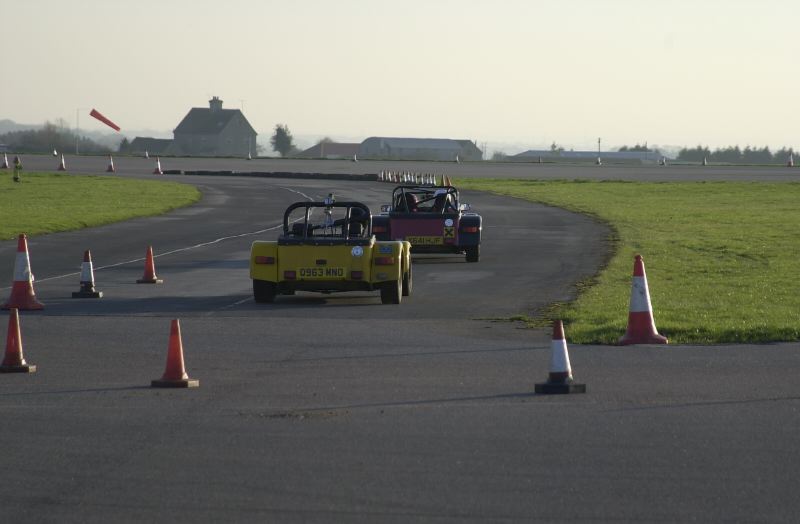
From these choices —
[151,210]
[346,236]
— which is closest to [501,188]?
[151,210]

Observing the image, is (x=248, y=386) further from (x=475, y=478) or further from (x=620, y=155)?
(x=620, y=155)

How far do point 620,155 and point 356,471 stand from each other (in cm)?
16579

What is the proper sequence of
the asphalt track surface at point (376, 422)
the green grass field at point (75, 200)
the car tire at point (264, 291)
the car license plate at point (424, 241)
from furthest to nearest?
the green grass field at point (75, 200) < the car license plate at point (424, 241) < the car tire at point (264, 291) < the asphalt track surface at point (376, 422)

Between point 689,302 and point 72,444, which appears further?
point 689,302

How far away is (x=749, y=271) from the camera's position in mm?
22875

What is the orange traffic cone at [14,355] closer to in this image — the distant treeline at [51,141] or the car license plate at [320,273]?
the car license plate at [320,273]

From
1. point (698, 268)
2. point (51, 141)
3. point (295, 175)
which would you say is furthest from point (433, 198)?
point (51, 141)

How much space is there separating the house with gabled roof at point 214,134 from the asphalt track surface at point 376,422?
145656 millimetres

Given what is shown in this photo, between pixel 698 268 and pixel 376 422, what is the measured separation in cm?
1481

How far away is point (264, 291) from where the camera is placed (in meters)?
18.3

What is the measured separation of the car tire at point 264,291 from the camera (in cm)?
1825

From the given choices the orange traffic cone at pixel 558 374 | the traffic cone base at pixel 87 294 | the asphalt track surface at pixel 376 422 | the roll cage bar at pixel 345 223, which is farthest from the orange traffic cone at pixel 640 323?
the traffic cone base at pixel 87 294

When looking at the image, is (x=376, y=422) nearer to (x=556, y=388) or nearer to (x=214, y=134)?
(x=556, y=388)

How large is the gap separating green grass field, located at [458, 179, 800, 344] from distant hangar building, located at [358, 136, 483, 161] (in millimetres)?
123187
